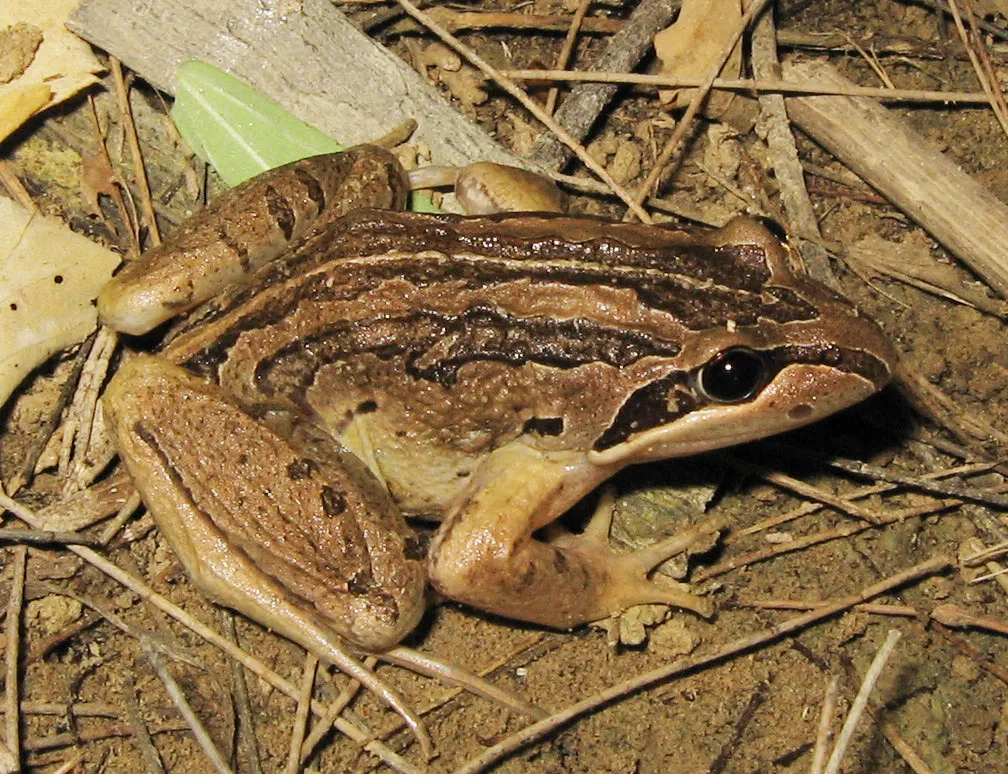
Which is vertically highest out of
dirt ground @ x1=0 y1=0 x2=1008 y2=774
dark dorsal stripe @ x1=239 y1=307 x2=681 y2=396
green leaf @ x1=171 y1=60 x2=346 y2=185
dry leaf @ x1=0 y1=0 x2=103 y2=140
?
dry leaf @ x1=0 y1=0 x2=103 y2=140

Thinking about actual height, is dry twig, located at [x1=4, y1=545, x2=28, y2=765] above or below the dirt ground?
above

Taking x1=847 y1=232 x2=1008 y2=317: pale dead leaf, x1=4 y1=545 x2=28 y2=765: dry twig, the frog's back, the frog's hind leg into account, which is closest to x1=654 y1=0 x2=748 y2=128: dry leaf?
x1=847 y1=232 x2=1008 y2=317: pale dead leaf

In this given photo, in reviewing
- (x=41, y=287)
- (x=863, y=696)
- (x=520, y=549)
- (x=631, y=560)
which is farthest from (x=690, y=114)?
(x=41, y=287)

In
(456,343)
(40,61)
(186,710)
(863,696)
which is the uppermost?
(40,61)

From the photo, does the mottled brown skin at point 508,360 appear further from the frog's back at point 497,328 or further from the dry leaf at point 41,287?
the dry leaf at point 41,287

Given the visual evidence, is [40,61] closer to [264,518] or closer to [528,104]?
[528,104]

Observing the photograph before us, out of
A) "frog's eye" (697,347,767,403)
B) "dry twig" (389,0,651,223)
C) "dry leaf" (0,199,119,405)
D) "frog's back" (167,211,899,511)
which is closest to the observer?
"frog's eye" (697,347,767,403)

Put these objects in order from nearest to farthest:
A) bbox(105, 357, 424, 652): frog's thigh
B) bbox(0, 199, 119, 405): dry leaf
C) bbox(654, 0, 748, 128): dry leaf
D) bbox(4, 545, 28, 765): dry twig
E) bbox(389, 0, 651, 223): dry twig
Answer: bbox(105, 357, 424, 652): frog's thigh
bbox(4, 545, 28, 765): dry twig
bbox(0, 199, 119, 405): dry leaf
bbox(389, 0, 651, 223): dry twig
bbox(654, 0, 748, 128): dry leaf

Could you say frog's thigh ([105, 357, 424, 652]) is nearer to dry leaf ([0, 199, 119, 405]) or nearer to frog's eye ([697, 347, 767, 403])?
dry leaf ([0, 199, 119, 405])
